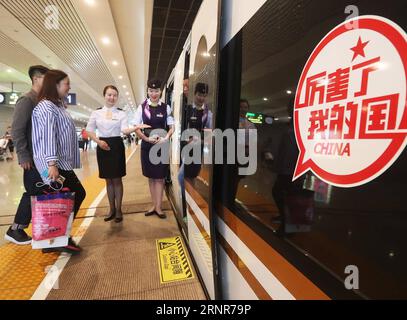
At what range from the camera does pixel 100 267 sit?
2.20 metres

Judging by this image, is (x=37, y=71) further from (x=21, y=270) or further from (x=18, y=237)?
(x=21, y=270)

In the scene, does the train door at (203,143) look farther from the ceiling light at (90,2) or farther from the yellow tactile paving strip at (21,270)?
the ceiling light at (90,2)

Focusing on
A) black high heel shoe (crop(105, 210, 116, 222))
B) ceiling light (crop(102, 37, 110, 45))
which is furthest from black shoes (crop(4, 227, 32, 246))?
ceiling light (crop(102, 37, 110, 45))

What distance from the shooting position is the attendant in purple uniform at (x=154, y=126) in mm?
3082

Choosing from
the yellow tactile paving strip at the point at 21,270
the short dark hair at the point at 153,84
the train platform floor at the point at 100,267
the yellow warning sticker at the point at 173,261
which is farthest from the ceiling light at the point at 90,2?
the yellow warning sticker at the point at 173,261

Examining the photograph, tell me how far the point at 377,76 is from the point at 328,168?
25 centimetres

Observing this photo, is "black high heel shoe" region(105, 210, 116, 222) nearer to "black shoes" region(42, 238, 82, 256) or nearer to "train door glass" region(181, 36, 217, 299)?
"black shoes" region(42, 238, 82, 256)

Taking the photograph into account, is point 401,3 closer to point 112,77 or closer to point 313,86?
point 313,86

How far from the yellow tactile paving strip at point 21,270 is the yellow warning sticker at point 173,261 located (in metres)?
0.91

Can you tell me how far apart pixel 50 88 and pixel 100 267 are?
154cm

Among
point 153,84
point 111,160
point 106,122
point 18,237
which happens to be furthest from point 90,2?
point 18,237

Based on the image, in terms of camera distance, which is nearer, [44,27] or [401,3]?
[401,3]
